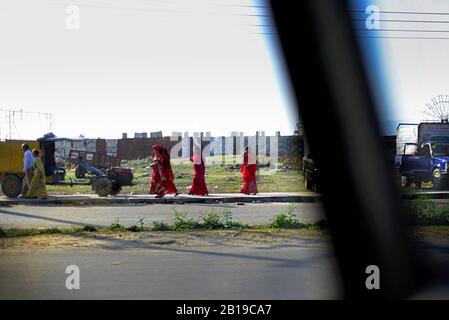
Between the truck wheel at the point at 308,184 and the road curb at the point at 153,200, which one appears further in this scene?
the truck wheel at the point at 308,184

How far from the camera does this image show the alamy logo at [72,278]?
17.6 ft

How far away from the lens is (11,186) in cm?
1664

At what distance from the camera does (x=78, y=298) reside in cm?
498

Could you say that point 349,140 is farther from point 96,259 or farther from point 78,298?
point 78,298

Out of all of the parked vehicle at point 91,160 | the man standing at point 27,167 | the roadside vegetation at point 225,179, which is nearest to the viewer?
the man standing at point 27,167

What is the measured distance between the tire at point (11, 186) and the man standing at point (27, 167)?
33 centimetres

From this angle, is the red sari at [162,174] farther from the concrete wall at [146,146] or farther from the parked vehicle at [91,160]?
the concrete wall at [146,146]

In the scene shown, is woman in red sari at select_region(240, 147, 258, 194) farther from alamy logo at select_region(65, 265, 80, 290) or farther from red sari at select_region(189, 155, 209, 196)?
alamy logo at select_region(65, 265, 80, 290)

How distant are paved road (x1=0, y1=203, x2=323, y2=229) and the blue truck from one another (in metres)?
6.70

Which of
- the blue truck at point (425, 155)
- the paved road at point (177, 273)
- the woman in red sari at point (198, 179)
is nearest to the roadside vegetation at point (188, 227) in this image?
the paved road at point (177, 273)

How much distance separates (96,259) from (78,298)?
5.36 feet

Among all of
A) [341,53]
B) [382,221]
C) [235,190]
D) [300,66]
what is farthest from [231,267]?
[235,190]

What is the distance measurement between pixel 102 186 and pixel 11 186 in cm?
319
